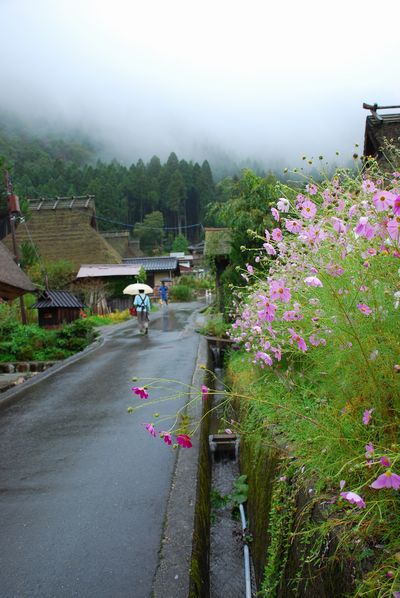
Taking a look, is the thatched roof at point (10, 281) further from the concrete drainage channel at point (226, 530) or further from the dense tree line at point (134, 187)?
the dense tree line at point (134, 187)

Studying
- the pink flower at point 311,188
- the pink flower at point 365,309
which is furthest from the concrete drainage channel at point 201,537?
the pink flower at point 311,188

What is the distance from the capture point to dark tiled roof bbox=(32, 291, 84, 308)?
14.9 m

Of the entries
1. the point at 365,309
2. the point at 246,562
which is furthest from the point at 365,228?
the point at 246,562

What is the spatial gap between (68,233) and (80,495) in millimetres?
37582

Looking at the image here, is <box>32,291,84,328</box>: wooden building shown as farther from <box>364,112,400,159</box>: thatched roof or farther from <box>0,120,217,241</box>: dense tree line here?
<box>0,120,217,241</box>: dense tree line

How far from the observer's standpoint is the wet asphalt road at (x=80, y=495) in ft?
8.20

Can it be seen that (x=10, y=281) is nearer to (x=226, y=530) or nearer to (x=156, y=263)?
(x=226, y=530)

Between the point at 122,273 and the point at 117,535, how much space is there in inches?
1271

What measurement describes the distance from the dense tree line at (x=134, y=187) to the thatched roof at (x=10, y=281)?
4603cm

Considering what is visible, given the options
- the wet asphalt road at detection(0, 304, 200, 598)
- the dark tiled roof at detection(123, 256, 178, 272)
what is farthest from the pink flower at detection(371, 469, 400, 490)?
the dark tiled roof at detection(123, 256, 178, 272)

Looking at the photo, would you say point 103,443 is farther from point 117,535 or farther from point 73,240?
point 73,240

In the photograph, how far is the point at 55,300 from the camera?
15.1 meters

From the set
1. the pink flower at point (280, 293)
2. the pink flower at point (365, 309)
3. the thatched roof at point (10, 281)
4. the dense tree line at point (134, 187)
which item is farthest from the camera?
the dense tree line at point (134, 187)

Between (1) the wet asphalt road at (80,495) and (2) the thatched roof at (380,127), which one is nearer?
(1) the wet asphalt road at (80,495)
